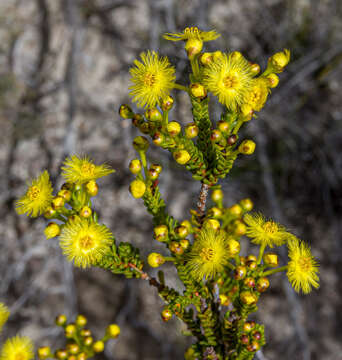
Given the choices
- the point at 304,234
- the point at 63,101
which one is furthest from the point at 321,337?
the point at 63,101

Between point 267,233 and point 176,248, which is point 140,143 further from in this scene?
point 267,233

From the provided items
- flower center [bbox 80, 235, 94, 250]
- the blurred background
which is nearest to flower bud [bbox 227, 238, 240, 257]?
flower center [bbox 80, 235, 94, 250]

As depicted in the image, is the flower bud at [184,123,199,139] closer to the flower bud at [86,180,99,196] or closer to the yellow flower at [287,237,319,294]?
the flower bud at [86,180,99,196]

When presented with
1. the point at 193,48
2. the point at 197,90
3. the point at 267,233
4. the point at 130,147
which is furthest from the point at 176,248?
the point at 130,147

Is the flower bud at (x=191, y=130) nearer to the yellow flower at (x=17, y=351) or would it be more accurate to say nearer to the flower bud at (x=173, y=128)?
the flower bud at (x=173, y=128)

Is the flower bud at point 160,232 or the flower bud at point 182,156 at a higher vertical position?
the flower bud at point 182,156

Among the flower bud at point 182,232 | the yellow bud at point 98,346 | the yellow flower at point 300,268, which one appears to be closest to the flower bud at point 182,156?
the flower bud at point 182,232

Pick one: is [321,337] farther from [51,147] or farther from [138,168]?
[51,147]
